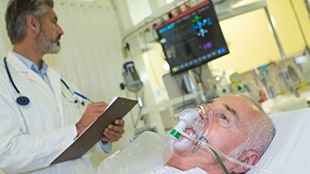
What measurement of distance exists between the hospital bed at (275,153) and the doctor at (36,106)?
10.1 inches

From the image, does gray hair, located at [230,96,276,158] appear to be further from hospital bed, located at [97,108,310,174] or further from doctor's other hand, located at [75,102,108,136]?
doctor's other hand, located at [75,102,108,136]

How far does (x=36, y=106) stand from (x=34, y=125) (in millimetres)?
98

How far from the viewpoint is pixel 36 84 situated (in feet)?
5.24

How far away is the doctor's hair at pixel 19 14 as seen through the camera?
5.34 feet

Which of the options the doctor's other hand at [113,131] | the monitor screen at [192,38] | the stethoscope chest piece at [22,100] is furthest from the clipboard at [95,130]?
the monitor screen at [192,38]

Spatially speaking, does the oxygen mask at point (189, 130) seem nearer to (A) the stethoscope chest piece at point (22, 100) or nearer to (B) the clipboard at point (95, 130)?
(B) the clipboard at point (95, 130)

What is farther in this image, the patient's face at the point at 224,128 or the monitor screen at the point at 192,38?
the monitor screen at the point at 192,38

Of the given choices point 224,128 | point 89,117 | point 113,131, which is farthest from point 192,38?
point 224,128

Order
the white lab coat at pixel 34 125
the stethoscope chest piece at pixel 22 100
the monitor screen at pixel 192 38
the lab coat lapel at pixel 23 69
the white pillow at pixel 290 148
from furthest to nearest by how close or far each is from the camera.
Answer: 1. the monitor screen at pixel 192 38
2. the lab coat lapel at pixel 23 69
3. the stethoscope chest piece at pixel 22 100
4. the white lab coat at pixel 34 125
5. the white pillow at pixel 290 148

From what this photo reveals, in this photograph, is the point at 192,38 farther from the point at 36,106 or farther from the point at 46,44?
the point at 36,106

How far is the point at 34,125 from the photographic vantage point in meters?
1.49

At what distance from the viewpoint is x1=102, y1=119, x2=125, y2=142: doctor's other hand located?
1.53m

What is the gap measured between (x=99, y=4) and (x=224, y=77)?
4.04ft

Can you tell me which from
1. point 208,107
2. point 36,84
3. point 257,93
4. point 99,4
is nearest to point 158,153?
point 208,107
